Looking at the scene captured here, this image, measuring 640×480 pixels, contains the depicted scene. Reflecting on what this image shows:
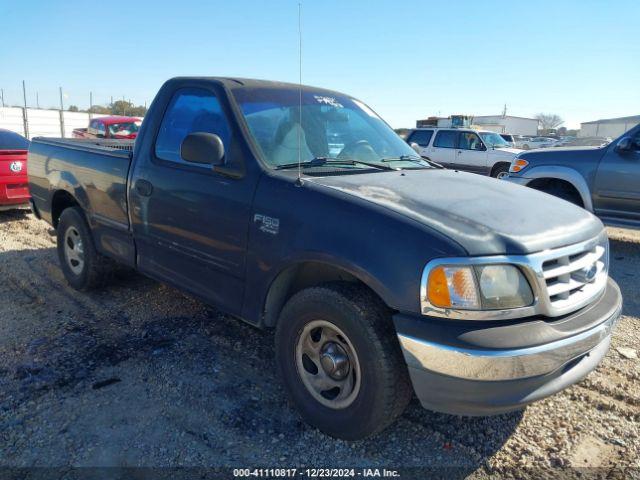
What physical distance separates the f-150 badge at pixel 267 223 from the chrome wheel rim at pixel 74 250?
2625 mm

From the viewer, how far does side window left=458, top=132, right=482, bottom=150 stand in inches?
593

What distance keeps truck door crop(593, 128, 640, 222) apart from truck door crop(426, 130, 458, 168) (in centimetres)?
886

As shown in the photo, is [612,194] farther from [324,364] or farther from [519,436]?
[324,364]

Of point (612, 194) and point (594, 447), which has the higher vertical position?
point (612, 194)

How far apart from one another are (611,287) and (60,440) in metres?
3.25

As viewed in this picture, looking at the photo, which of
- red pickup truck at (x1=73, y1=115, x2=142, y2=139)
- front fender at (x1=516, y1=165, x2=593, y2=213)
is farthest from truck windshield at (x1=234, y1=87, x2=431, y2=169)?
red pickup truck at (x1=73, y1=115, x2=142, y2=139)

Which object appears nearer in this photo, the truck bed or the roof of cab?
the roof of cab

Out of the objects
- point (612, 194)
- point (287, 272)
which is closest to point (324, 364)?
point (287, 272)

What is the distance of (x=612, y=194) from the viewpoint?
6.55 metres

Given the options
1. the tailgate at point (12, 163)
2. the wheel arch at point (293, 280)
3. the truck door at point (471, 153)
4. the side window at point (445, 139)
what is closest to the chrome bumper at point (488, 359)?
the wheel arch at point (293, 280)

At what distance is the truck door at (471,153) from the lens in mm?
14953

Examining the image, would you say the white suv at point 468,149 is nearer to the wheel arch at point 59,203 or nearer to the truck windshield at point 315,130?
the truck windshield at point 315,130

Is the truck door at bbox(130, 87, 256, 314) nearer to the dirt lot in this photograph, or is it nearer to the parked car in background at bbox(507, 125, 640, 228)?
the dirt lot

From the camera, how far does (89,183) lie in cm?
433
